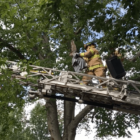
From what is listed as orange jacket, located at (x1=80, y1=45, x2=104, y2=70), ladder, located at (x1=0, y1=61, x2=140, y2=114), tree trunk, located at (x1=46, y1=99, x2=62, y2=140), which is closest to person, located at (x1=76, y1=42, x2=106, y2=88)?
orange jacket, located at (x1=80, y1=45, x2=104, y2=70)

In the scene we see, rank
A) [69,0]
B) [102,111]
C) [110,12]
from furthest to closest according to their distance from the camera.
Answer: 1. [102,111]
2. [69,0]
3. [110,12]

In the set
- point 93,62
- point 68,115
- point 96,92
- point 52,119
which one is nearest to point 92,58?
point 93,62

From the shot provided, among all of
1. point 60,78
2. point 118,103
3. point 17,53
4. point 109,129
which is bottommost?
point 109,129

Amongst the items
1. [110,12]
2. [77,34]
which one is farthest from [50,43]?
[110,12]

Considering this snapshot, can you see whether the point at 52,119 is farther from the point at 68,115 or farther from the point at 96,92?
the point at 96,92

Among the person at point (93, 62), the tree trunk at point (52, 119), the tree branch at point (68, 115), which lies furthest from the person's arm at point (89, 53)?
the tree branch at point (68, 115)

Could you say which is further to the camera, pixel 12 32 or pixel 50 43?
pixel 50 43

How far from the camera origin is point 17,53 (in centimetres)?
1148

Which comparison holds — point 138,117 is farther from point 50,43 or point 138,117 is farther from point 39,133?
point 39,133

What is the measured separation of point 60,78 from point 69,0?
8.12 feet

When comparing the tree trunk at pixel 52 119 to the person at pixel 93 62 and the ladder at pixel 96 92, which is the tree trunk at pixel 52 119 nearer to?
the person at pixel 93 62

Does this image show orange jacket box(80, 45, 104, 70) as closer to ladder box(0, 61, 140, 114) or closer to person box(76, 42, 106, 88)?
person box(76, 42, 106, 88)

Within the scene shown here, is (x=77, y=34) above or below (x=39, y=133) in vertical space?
above

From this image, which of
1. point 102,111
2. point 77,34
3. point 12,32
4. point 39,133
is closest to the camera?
point 12,32
